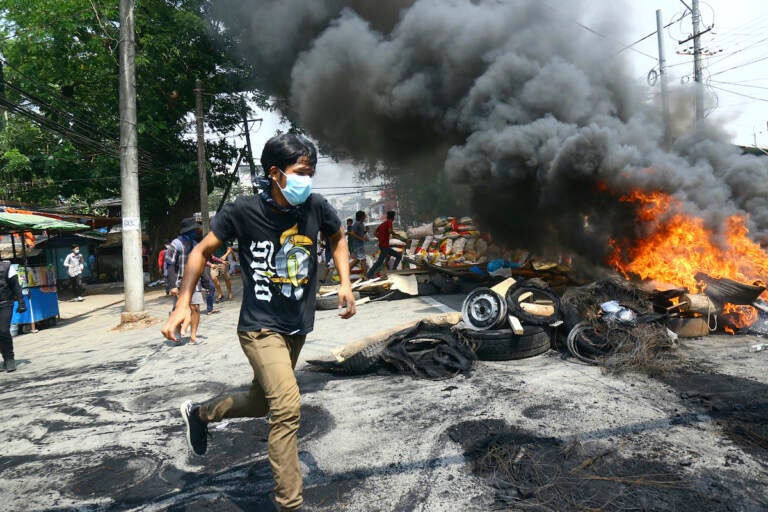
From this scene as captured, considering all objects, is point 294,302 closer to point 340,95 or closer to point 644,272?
point 644,272

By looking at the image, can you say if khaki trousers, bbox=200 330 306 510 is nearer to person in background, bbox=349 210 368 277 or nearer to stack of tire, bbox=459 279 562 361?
stack of tire, bbox=459 279 562 361

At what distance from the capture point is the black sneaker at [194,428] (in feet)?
9.27

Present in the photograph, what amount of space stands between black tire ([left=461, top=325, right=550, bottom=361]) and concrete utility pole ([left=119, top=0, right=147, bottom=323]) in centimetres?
716

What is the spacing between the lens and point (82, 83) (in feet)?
53.0

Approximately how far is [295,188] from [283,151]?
0.21m

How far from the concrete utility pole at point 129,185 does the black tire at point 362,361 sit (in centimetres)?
626

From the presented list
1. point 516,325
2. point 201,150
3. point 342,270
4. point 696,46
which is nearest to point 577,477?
A: point 342,270

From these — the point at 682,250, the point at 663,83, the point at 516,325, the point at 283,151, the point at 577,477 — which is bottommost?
the point at 577,477

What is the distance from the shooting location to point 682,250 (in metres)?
6.94

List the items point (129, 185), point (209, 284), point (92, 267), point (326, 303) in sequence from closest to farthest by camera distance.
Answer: point (209, 284) → point (326, 303) → point (129, 185) → point (92, 267)

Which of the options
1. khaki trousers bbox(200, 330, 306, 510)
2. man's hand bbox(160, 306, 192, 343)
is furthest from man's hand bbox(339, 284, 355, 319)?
man's hand bbox(160, 306, 192, 343)

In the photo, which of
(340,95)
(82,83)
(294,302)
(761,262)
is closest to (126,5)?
(340,95)

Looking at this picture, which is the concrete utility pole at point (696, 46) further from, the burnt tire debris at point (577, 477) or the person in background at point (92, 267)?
the person in background at point (92, 267)

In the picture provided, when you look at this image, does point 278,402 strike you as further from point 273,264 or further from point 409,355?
point 409,355
